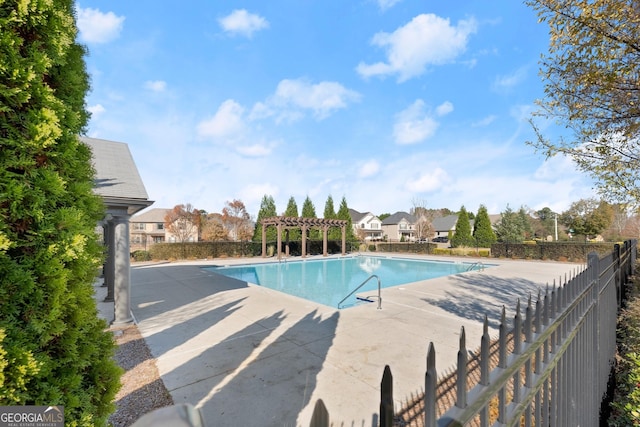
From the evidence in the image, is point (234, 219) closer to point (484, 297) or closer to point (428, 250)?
point (428, 250)

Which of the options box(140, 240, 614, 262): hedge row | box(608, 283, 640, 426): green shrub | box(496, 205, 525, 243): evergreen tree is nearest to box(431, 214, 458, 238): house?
box(496, 205, 525, 243): evergreen tree

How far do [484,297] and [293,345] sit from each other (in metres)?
6.75

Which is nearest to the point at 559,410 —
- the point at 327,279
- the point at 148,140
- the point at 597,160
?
the point at 597,160

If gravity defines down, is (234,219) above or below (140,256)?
above

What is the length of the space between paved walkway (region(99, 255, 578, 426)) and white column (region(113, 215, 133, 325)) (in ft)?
1.54

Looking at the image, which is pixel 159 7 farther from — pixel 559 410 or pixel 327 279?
pixel 327 279

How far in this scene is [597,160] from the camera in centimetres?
400

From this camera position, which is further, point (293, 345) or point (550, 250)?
point (550, 250)

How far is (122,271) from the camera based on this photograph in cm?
636

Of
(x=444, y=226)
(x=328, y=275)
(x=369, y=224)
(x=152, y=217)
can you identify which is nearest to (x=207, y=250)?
(x=328, y=275)

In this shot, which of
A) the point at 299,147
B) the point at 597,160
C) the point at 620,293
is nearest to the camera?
the point at 597,160

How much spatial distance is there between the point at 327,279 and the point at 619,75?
13897 mm

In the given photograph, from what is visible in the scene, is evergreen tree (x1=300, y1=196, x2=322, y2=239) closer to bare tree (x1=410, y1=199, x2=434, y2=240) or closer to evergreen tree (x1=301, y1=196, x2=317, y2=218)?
evergreen tree (x1=301, y1=196, x2=317, y2=218)

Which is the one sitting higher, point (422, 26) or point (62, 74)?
point (422, 26)
